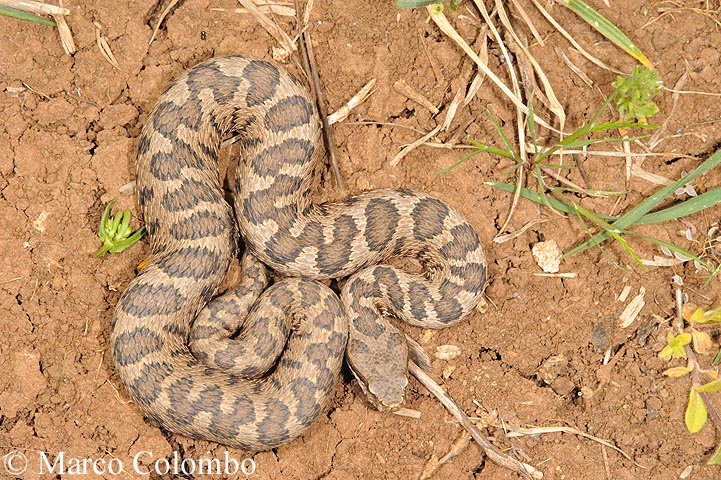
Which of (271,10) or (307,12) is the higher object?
(271,10)

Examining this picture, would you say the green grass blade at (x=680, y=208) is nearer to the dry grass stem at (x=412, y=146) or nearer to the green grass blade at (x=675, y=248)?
the green grass blade at (x=675, y=248)

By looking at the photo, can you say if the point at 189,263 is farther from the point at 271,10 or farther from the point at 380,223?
the point at 271,10

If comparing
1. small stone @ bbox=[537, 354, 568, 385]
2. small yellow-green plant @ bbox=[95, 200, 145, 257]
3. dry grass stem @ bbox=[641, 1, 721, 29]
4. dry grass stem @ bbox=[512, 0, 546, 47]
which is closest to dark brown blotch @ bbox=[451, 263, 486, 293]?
small stone @ bbox=[537, 354, 568, 385]

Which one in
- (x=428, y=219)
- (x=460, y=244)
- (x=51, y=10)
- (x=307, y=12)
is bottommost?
(x=460, y=244)

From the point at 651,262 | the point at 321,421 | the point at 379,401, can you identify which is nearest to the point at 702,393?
the point at 651,262

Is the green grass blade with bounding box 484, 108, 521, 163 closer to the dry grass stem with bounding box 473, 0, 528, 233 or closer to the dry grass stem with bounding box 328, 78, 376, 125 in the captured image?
the dry grass stem with bounding box 473, 0, 528, 233

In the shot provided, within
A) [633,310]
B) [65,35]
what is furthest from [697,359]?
[65,35]
